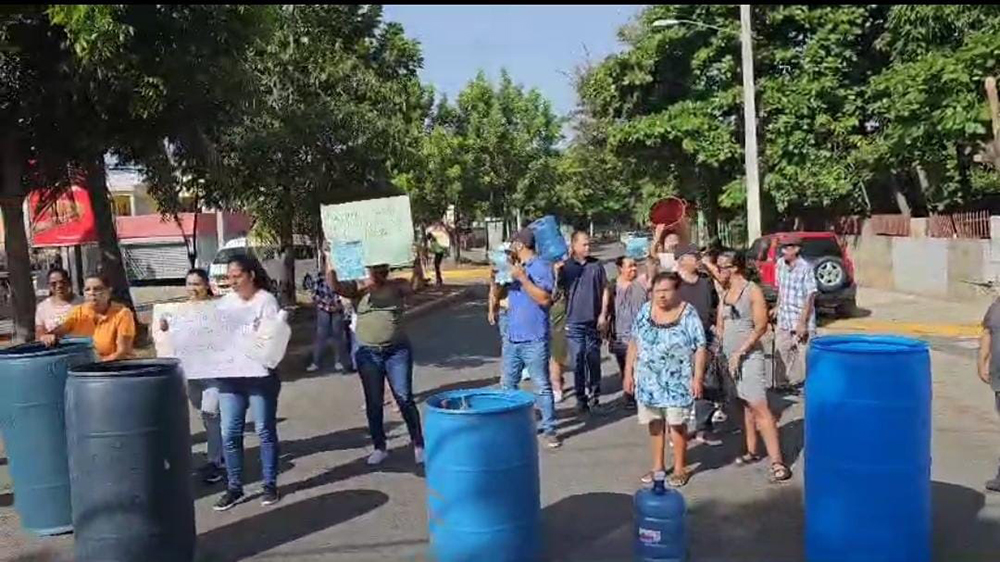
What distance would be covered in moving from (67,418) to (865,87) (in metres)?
21.9

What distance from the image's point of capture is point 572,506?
6473mm

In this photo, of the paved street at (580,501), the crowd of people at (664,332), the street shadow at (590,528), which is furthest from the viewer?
the crowd of people at (664,332)

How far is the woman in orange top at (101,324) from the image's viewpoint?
708 centimetres

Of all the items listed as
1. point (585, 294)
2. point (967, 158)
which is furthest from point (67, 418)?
point (967, 158)

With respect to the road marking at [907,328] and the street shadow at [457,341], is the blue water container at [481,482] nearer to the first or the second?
the street shadow at [457,341]

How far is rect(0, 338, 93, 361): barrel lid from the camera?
20.6 feet

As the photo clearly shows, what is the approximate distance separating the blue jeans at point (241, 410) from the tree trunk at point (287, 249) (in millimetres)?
11940

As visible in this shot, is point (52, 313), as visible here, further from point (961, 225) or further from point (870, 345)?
point (961, 225)

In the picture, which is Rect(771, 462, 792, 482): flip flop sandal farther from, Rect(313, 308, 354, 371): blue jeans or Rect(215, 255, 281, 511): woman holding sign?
Rect(313, 308, 354, 371): blue jeans

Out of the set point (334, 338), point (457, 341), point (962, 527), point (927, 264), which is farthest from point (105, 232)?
point (927, 264)

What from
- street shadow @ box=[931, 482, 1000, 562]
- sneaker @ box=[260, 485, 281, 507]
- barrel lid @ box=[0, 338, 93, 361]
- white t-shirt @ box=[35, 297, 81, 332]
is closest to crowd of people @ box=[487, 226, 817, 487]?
street shadow @ box=[931, 482, 1000, 562]

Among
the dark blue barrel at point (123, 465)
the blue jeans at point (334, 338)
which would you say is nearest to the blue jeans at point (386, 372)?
the dark blue barrel at point (123, 465)

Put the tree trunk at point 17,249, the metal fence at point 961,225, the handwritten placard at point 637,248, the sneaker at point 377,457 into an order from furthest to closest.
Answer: the metal fence at point 961,225 < the tree trunk at point 17,249 < the handwritten placard at point 637,248 < the sneaker at point 377,457

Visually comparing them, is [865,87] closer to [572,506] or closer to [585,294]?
[585,294]
